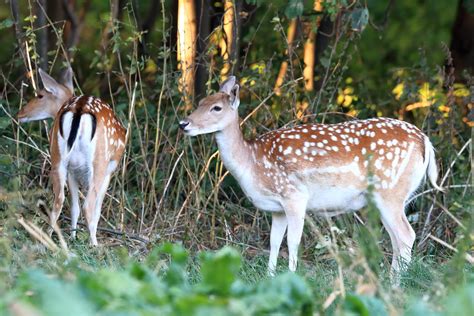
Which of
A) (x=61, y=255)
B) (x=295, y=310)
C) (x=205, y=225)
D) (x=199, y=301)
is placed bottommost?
(x=205, y=225)

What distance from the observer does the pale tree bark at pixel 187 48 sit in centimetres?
902

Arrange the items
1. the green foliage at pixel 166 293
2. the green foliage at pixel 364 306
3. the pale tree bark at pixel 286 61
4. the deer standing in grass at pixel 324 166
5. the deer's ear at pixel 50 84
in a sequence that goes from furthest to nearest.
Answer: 1. the pale tree bark at pixel 286 61
2. the deer's ear at pixel 50 84
3. the deer standing in grass at pixel 324 166
4. the green foliage at pixel 364 306
5. the green foliage at pixel 166 293

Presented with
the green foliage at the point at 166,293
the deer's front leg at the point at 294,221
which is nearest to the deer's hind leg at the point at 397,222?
the deer's front leg at the point at 294,221

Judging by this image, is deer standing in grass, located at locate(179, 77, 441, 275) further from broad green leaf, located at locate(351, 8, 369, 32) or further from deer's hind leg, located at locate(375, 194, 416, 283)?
broad green leaf, located at locate(351, 8, 369, 32)

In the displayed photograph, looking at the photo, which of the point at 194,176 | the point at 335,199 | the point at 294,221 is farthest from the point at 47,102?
the point at 335,199

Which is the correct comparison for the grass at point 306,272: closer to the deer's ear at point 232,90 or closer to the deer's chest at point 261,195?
the deer's chest at point 261,195

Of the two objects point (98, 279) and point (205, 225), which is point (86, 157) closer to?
point (205, 225)

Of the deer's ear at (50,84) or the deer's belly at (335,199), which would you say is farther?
the deer's ear at (50,84)

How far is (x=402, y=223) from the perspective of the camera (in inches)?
315

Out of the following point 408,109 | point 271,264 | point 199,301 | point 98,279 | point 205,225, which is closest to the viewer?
point 199,301

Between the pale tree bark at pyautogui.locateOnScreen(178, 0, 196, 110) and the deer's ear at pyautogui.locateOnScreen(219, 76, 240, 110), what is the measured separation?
0.73 metres

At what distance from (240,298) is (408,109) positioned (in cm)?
610

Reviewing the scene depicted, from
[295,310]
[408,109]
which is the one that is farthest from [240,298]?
[408,109]

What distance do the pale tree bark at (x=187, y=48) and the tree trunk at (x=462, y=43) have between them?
3.81m
